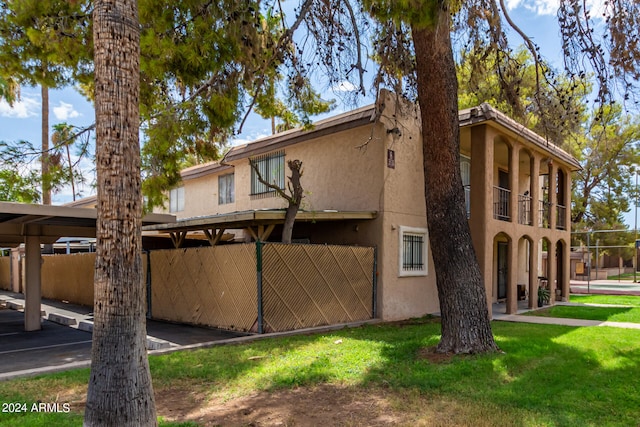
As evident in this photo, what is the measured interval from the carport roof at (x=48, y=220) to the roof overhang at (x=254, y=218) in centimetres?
92

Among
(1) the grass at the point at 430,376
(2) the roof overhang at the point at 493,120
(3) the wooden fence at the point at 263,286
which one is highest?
(2) the roof overhang at the point at 493,120

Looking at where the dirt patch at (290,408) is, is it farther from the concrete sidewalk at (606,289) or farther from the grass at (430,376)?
the concrete sidewalk at (606,289)

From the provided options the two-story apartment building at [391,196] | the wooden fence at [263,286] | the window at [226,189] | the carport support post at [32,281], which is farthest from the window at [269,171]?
the carport support post at [32,281]

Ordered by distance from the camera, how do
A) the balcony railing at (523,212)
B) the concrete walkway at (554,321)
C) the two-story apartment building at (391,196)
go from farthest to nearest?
the balcony railing at (523,212)
the two-story apartment building at (391,196)
the concrete walkway at (554,321)

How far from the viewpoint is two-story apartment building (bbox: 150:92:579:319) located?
12.6 m

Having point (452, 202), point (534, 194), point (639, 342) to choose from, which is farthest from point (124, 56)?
point (534, 194)

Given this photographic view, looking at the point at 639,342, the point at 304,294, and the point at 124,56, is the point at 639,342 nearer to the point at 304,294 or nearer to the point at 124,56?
the point at 304,294

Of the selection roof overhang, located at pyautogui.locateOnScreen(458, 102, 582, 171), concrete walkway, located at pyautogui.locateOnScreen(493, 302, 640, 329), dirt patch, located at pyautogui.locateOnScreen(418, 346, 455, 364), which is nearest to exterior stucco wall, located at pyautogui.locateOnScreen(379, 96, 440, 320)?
Result: roof overhang, located at pyautogui.locateOnScreen(458, 102, 582, 171)

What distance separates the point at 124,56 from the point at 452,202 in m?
5.99

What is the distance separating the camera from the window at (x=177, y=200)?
21.3 meters

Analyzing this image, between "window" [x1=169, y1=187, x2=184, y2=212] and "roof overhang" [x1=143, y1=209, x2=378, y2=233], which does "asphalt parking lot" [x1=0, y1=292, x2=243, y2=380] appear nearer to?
"roof overhang" [x1=143, y1=209, x2=378, y2=233]

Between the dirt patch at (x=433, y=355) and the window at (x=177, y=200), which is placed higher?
the window at (x=177, y=200)

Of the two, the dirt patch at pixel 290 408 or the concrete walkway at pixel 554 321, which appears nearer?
the dirt patch at pixel 290 408

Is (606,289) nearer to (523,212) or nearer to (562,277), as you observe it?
(562,277)
